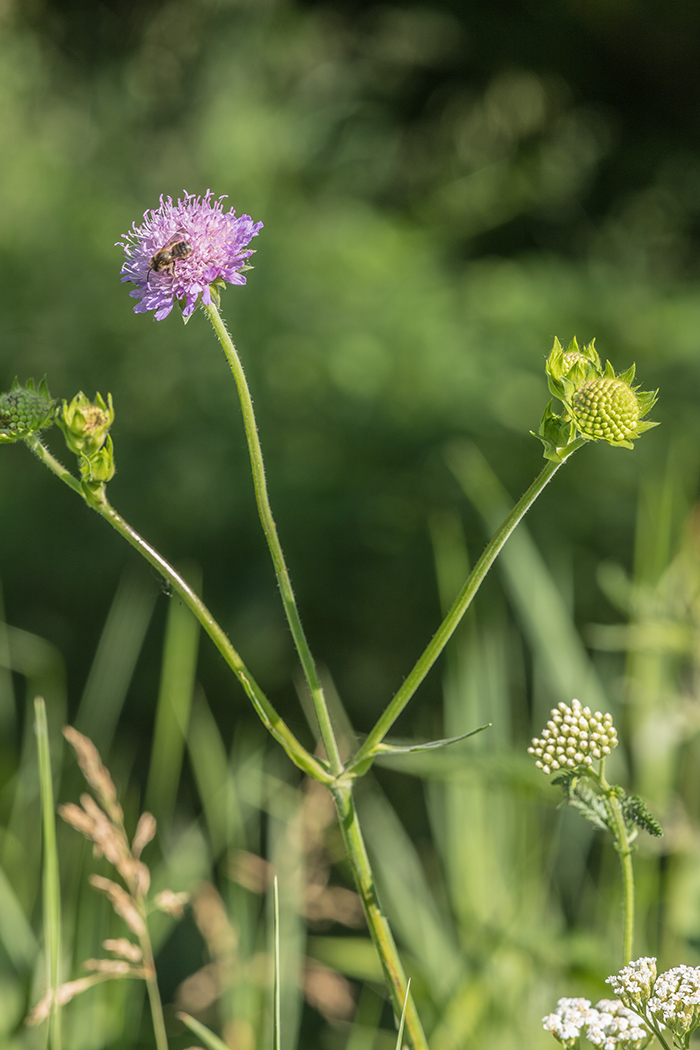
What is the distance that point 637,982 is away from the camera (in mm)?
480

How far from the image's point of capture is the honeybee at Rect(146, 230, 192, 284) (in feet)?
1.84

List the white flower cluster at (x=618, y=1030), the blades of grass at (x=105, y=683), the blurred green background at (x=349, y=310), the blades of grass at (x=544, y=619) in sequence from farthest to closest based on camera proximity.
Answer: the blurred green background at (x=349, y=310) → the blades of grass at (x=105, y=683) → the blades of grass at (x=544, y=619) → the white flower cluster at (x=618, y=1030)

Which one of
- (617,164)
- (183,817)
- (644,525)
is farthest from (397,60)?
(183,817)

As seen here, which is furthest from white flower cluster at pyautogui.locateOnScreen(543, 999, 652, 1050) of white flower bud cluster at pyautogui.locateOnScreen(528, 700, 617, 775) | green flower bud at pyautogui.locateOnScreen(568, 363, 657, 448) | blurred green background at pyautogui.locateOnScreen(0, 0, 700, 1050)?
blurred green background at pyautogui.locateOnScreen(0, 0, 700, 1050)

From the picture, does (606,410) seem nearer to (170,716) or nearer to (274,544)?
(274,544)

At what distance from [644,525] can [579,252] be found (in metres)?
2.01

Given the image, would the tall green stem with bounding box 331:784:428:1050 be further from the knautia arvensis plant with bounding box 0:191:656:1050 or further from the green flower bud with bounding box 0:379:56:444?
the green flower bud with bounding box 0:379:56:444

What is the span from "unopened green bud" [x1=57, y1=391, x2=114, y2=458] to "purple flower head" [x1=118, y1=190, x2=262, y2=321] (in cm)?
6

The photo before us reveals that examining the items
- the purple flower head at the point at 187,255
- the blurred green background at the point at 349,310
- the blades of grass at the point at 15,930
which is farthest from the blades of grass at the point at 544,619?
the purple flower head at the point at 187,255

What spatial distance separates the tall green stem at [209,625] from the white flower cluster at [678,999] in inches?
7.5

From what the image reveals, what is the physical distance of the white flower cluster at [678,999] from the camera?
1.47 feet

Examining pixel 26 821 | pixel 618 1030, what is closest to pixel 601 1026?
pixel 618 1030

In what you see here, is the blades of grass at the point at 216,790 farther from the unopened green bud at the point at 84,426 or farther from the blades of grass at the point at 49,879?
the unopened green bud at the point at 84,426

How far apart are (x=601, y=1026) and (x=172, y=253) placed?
0.46m
